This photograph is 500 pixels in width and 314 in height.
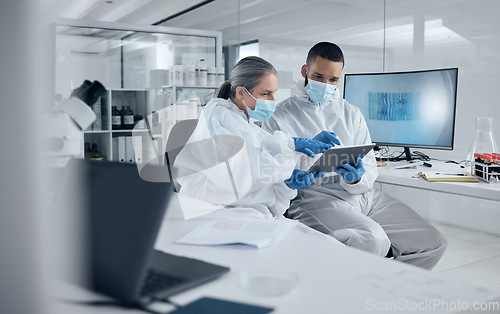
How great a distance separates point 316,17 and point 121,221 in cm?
386

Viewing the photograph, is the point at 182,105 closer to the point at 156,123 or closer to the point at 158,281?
the point at 156,123

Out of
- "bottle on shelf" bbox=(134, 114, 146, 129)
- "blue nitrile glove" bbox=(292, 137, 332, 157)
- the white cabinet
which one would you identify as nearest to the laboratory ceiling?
the white cabinet

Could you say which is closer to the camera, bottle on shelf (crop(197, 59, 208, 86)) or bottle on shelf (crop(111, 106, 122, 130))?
bottle on shelf (crop(111, 106, 122, 130))

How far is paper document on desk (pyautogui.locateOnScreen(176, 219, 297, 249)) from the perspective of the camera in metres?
0.80

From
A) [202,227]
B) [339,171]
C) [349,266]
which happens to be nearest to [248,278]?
[349,266]

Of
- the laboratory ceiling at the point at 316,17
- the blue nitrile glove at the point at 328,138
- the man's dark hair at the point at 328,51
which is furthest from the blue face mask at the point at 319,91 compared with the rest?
the laboratory ceiling at the point at 316,17

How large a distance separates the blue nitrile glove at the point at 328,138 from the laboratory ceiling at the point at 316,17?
1094 millimetres

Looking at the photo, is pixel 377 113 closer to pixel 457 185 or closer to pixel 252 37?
pixel 457 185

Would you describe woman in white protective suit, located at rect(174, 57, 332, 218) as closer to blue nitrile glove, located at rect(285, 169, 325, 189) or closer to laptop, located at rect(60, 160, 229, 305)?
blue nitrile glove, located at rect(285, 169, 325, 189)

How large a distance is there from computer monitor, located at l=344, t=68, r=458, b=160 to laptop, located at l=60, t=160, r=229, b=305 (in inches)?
81.3

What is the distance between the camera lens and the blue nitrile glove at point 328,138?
1.83 m

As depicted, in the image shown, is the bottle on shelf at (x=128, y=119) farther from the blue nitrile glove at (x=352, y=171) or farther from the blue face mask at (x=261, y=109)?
the blue nitrile glove at (x=352, y=171)

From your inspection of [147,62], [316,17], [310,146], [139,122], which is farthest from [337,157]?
[147,62]

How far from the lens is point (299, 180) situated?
175cm
